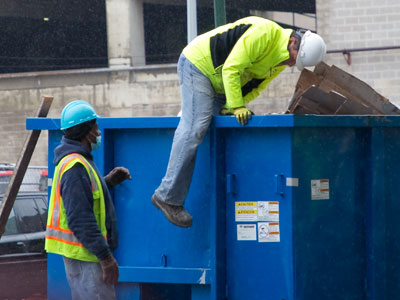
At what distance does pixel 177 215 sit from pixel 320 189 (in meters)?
0.95

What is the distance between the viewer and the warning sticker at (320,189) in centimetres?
466

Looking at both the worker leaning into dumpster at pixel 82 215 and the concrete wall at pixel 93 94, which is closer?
the worker leaning into dumpster at pixel 82 215

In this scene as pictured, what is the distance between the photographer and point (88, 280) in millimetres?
4320

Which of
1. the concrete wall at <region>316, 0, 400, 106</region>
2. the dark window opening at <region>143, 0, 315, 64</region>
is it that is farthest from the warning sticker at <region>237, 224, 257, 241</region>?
the dark window opening at <region>143, 0, 315, 64</region>

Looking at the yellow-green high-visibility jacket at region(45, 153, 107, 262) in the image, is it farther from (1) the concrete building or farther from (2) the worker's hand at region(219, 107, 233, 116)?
(1) the concrete building

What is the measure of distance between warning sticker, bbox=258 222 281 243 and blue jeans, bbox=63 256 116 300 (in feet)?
3.34

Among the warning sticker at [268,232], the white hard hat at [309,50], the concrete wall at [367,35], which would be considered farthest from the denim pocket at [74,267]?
the concrete wall at [367,35]

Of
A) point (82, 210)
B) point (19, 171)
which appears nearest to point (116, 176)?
point (82, 210)

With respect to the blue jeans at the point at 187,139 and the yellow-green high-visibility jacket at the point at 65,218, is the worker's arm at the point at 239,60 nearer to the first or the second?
the blue jeans at the point at 187,139

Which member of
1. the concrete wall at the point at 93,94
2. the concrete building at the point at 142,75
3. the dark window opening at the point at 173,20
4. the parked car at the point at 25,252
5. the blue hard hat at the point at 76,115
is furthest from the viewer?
the dark window opening at the point at 173,20

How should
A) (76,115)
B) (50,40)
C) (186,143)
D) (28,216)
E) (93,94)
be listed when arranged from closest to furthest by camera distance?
(76,115) < (186,143) < (28,216) < (93,94) < (50,40)

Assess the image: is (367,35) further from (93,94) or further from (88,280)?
(88,280)

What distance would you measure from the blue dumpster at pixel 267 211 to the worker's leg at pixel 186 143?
123 millimetres

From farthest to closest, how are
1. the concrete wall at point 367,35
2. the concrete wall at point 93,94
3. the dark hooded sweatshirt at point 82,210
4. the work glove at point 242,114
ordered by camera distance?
the concrete wall at point 93,94 < the concrete wall at point 367,35 < the work glove at point 242,114 < the dark hooded sweatshirt at point 82,210
